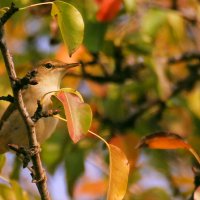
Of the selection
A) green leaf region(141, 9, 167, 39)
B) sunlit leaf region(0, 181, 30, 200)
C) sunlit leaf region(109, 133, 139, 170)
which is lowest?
sunlit leaf region(109, 133, 139, 170)

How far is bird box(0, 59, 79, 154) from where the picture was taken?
4.32 meters

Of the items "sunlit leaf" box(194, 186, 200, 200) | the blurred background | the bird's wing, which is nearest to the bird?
the bird's wing

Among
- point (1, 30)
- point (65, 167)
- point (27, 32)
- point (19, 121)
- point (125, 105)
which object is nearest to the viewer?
point (1, 30)

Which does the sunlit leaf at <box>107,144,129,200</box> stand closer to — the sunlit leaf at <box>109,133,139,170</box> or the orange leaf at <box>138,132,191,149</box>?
the orange leaf at <box>138,132,191,149</box>

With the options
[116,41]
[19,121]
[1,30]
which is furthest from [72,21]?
[116,41]

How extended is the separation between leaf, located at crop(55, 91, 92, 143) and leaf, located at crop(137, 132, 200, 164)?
673 millimetres

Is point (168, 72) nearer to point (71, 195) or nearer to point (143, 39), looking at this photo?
point (143, 39)

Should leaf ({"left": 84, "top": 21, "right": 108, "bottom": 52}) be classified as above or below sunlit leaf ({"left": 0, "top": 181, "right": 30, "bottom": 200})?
above

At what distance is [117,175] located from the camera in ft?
10.8

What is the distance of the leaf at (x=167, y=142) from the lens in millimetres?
3652

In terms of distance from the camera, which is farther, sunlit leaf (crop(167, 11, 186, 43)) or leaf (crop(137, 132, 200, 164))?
sunlit leaf (crop(167, 11, 186, 43))

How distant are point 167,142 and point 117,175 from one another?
482 millimetres

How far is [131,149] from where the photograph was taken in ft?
18.4

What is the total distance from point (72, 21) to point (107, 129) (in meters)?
2.94
